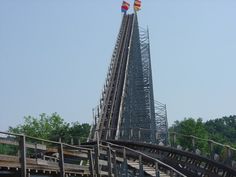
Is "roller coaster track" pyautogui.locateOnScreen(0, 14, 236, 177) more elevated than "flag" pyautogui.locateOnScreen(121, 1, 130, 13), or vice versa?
"flag" pyautogui.locateOnScreen(121, 1, 130, 13)

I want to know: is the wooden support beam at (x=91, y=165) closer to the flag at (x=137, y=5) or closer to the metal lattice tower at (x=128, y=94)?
the metal lattice tower at (x=128, y=94)

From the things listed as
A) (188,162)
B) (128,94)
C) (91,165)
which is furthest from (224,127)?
(91,165)

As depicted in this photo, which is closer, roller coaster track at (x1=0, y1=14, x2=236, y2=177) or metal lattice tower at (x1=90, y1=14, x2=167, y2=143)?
roller coaster track at (x1=0, y1=14, x2=236, y2=177)

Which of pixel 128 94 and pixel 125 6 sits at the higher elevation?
pixel 125 6

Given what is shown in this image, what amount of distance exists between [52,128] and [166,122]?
17.0m

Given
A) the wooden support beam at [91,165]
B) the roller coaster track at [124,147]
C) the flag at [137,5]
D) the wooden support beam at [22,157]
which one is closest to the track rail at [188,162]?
the roller coaster track at [124,147]

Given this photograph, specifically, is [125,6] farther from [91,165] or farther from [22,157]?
[22,157]

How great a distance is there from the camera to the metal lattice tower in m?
32.9

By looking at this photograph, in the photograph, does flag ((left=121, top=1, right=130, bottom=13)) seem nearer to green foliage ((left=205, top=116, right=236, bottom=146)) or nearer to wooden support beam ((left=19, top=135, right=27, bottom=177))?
wooden support beam ((left=19, top=135, right=27, bottom=177))

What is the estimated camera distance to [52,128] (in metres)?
49.5

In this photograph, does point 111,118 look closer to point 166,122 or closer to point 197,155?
point 166,122

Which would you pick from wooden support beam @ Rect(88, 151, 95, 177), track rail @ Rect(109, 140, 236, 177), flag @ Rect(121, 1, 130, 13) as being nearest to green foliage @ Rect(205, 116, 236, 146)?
flag @ Rect(121, 1, 130, 13)

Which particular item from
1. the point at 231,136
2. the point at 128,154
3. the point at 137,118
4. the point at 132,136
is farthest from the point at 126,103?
the point at 231,136

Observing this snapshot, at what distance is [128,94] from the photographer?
3662 centimetres
